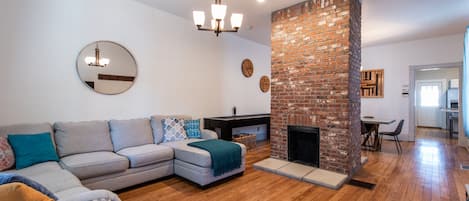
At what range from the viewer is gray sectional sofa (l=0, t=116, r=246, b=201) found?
242 cm

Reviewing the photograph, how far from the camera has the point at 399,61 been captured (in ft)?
20.1

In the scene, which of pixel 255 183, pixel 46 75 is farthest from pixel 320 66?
pixel 46 75

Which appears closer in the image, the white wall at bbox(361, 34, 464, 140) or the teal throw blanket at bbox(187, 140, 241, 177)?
the teal throw blanket at bbox(187, 140, 241, 177)

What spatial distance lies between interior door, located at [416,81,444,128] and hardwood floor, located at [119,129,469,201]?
5.82 metres

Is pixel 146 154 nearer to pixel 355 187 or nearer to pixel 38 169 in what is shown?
→ pixel 38 169

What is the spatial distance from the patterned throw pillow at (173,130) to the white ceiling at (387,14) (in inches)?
78.4

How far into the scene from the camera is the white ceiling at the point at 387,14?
3643mm

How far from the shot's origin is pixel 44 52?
2861mm

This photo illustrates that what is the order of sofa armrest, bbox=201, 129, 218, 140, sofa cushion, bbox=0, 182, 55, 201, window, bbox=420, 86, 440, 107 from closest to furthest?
sofa cushion, bbox=0, 182, 55, 201
sofa armrest, bbox=201, 129, 218, 140
window, bbox=420, 86, 440, 107

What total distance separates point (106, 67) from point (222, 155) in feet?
7.40

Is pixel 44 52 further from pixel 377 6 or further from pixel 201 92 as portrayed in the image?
pixel 377 6

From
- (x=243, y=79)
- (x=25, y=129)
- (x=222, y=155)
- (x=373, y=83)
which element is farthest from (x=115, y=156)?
(x=373, y=83)

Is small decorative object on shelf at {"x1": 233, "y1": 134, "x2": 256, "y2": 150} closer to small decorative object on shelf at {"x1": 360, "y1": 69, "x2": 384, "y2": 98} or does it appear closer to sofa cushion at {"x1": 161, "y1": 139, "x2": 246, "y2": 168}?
sofa cushion at {"x1": 161, "y1": 139, "x2": 246, "y2": 168}

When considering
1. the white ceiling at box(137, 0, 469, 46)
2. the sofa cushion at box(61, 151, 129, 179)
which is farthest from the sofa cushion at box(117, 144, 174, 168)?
the white ceiling at box(137, 0, 469, 46)
